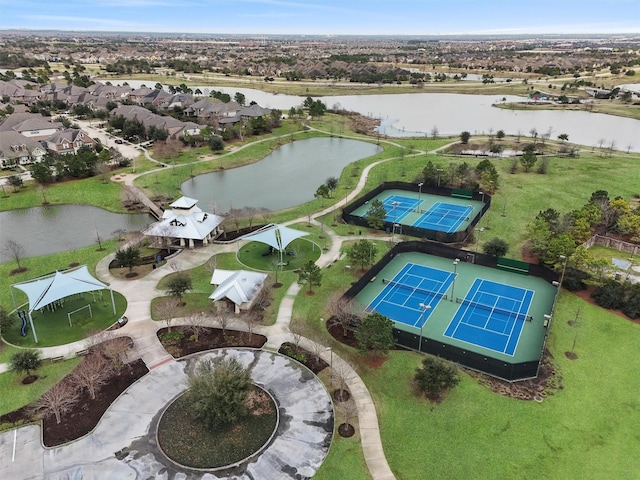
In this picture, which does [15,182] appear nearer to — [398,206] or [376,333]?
[398,206]

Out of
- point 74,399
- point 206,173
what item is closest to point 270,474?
point 74,399

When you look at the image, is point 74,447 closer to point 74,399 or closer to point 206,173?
point 74,399

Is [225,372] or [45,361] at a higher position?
[225,372]

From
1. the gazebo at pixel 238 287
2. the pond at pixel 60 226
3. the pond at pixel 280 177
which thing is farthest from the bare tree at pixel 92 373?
the pond at pixel 280 177

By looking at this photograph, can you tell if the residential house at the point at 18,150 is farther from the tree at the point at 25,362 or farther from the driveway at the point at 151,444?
the driveway at the point at 151,444

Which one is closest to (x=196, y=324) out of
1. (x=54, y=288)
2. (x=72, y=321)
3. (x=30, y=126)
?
(x=72, y=321)

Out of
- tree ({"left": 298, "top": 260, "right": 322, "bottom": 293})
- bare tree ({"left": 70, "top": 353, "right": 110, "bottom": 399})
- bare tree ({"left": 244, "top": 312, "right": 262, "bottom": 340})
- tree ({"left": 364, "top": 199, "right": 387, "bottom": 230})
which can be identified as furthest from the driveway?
tree ({"left": 364, "top": 199, "right": 387, "bottom": 230})

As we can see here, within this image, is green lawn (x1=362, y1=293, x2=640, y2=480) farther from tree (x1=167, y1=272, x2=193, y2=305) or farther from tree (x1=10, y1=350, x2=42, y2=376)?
tree (x1=10, y1=350, x2=42, y2=376)
